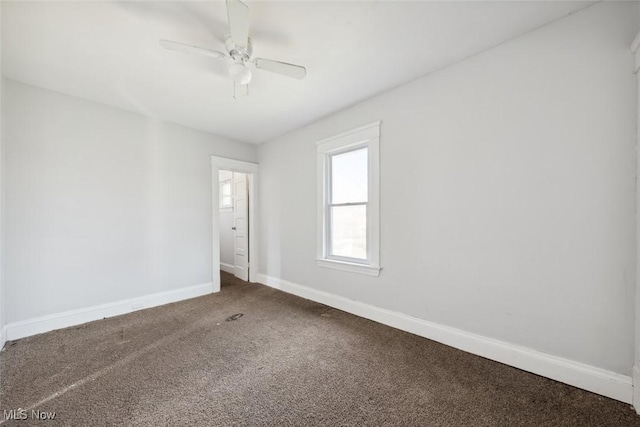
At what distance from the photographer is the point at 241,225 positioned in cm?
484

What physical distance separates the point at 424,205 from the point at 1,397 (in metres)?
3.47

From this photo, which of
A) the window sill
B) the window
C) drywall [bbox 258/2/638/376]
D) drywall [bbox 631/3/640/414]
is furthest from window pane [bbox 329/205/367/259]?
the window

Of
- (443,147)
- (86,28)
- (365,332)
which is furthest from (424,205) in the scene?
(86,28)

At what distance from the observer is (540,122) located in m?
1.85

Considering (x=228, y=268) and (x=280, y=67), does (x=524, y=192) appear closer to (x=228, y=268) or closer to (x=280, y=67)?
(x=280, y=67)

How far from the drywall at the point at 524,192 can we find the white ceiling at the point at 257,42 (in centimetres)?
28

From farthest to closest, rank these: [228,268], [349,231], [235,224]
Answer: [228,268] → [235,224] → [349,231]

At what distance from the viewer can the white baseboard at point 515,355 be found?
1.60 meters

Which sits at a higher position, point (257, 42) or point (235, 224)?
point (257, 42)

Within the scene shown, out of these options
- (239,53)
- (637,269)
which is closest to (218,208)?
(239,53)

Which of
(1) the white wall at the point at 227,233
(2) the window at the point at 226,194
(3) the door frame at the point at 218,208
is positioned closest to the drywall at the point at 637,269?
(3) the door frame at the point at 218,208

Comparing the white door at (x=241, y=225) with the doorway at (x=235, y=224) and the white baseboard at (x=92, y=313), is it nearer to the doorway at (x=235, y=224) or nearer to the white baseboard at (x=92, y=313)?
the doorway at (x=235, y=224)

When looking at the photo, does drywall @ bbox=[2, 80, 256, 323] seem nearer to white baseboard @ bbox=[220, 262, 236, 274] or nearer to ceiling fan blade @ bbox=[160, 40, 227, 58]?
white baseboard @ bbox=[220, 262, 236, 274]

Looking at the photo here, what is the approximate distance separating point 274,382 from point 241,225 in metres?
3.42
